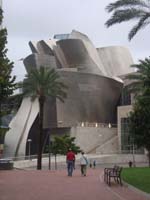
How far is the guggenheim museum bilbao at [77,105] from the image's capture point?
86525mm

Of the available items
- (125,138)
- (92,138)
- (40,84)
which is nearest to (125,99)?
(125,138)

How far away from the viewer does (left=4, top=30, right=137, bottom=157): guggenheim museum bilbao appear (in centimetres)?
8653

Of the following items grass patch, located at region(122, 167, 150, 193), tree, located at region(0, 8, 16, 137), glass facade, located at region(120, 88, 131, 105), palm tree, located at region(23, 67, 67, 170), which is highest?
glass facade, located at region(120, 88, 131, 105)

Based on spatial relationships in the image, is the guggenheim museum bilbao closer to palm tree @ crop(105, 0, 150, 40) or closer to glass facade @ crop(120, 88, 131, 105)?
glass facade @ crop(120, 88, 131, 105)

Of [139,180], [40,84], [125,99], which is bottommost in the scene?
[139,180]

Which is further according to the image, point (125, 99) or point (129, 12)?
point (125, 99)

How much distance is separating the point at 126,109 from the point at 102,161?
58.0ft

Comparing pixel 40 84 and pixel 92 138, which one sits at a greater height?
pixel 40 84

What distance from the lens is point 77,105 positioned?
90.8 m

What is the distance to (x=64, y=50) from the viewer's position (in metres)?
95.3

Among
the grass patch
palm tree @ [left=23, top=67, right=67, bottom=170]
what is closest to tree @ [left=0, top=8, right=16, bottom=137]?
the grass patch

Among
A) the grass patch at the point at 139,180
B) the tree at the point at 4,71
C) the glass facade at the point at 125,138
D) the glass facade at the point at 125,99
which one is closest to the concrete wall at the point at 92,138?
the glass facade at the point at 125,138

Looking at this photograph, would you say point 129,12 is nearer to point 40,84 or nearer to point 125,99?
point 40,84

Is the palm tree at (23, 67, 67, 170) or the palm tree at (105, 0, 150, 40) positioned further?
the palm tree at (23, 67, 67, 170)
